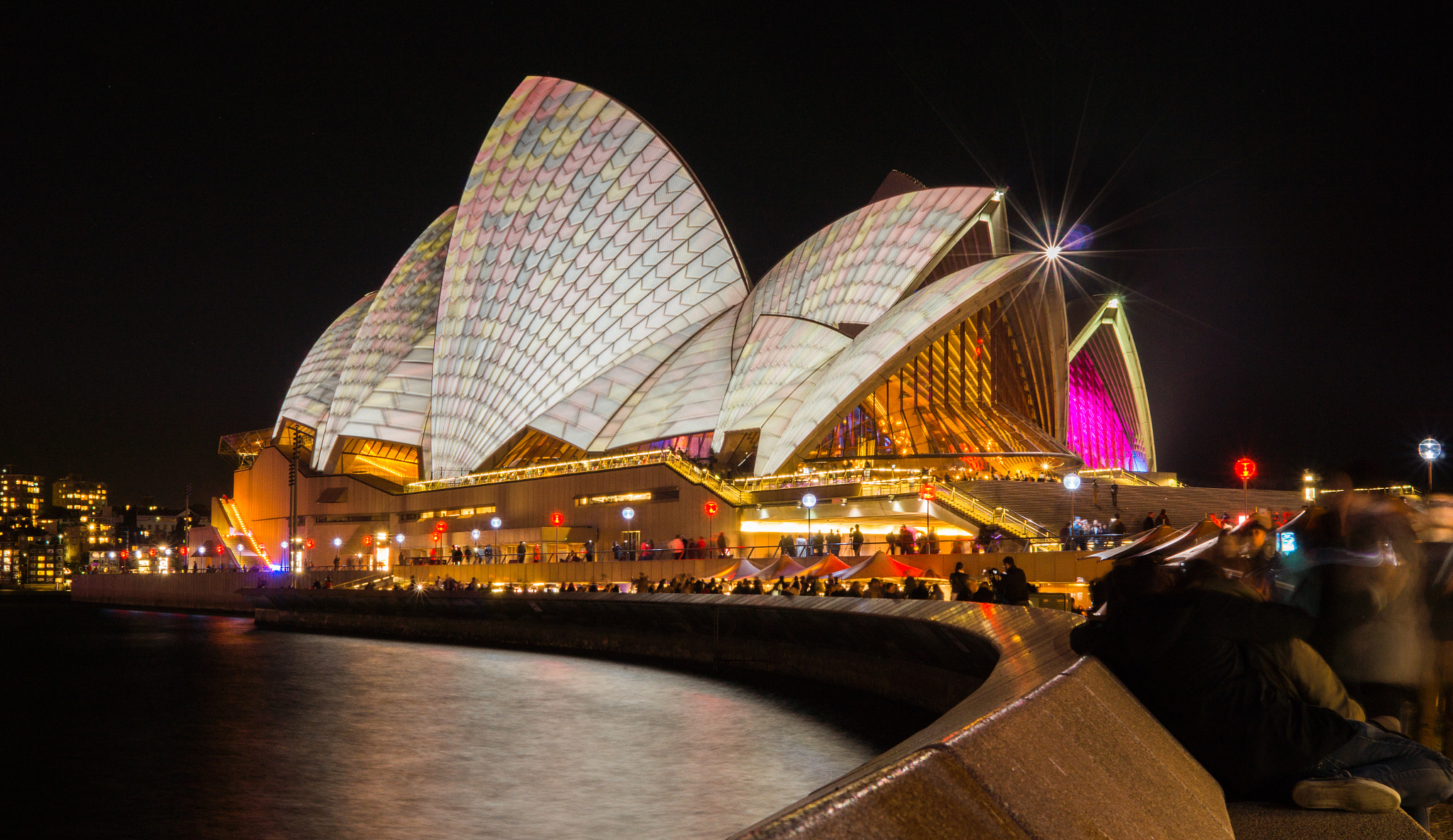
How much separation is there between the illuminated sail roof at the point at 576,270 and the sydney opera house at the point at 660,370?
9 cm

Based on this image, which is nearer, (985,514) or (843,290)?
(985,514)

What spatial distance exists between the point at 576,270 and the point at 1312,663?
146ft

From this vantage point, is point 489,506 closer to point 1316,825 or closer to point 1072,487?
point 1072,487

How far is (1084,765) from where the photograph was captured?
2.40m

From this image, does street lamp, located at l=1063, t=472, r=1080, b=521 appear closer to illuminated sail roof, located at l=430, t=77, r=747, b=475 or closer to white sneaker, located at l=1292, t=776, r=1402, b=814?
illuminated sail roof, located at l=430, t=77, r=747, b=475

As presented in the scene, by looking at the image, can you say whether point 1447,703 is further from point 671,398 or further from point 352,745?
point 671,398

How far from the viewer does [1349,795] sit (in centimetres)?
339

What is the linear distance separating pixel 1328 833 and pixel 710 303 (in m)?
45.1

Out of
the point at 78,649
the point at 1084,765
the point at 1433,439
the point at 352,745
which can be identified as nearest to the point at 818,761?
the point at 352,745

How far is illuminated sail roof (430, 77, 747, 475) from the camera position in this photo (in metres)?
47.0

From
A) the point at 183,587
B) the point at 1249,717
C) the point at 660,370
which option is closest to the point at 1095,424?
the point at 660,370

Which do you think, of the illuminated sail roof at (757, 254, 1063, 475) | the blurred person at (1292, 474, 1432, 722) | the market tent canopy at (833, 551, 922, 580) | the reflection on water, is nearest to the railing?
the market tent canopy at (833, 551, 922, 580)

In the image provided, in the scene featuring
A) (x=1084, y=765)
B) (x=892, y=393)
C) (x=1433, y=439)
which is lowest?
(x=1084, y=765)

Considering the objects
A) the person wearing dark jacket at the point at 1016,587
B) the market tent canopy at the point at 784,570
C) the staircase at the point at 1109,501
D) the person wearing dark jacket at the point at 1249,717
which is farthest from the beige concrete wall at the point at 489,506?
the person wearing dark jacket at the point at 1249,717
